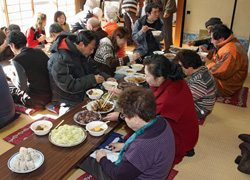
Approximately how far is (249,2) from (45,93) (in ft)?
19.5

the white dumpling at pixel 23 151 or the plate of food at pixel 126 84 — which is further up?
the plate of food at pixel 126 84

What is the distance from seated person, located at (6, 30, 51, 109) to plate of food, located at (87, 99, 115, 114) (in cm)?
120

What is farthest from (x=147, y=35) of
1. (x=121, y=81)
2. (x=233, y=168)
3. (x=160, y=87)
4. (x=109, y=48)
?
(x=233, y=168)

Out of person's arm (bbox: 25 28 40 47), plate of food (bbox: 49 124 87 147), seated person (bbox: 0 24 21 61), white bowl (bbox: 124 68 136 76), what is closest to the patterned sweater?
white bowl (bbox: 124 68 136 76)

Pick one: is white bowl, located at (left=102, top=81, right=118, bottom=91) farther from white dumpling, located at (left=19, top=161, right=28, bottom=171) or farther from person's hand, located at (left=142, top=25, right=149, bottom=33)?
person's hand, located at (left=142, top=25, right=149, bottom=33)

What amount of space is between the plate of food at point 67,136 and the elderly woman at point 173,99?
333 mm

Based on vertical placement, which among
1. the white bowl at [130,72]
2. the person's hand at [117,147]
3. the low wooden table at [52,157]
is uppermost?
the white bowl at [130,72]

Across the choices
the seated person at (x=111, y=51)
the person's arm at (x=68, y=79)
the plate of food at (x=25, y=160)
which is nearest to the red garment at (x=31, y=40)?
the seated person at (x=111, y=51)

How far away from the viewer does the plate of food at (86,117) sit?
190 centimetres

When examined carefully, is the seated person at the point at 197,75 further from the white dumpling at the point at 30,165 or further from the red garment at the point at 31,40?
the red garment at the point at 31,40

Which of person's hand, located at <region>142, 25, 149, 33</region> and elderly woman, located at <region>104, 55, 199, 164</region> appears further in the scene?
person's hand, located at <region>142, 25, 149, 33</region>

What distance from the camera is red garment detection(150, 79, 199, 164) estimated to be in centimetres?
197

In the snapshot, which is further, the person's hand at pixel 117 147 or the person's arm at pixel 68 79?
the person's arm at pixel 68 79

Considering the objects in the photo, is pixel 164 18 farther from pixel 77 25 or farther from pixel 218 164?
pixel 218 164
